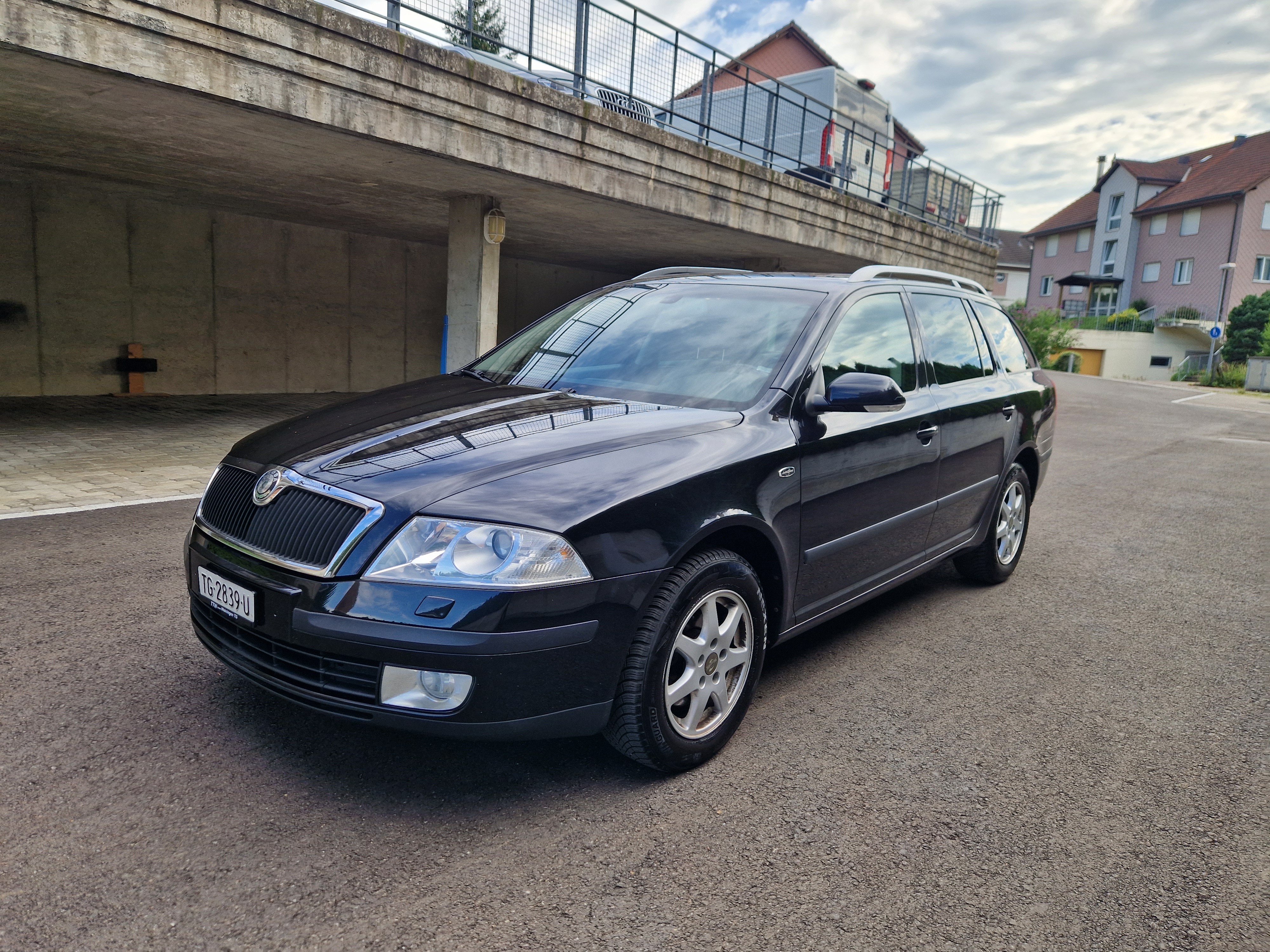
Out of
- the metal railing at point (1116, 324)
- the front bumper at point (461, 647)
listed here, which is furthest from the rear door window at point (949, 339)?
the metal railing at point (1116, 324)

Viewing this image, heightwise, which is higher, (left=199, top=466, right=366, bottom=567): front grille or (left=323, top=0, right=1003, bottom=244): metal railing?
(left=323, top=0, right=1003, bottom=244): metal railing

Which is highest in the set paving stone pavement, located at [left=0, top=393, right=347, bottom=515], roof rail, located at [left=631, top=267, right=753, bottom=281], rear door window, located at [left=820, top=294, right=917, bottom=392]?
roof rail, located at [left=631, top=267, right=753, bottom=281]

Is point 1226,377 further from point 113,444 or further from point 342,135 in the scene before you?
point 113,444

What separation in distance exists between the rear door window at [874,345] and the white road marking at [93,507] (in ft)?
14.2

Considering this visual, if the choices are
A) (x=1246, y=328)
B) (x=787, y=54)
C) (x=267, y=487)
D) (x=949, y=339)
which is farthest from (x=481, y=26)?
(x=1246, y=328)

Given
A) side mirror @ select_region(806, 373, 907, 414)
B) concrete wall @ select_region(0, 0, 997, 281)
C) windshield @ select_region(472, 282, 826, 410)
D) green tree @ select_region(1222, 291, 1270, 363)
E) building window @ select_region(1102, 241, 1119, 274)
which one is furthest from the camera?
building window @ select_region(1102, 241, 1119, 274)

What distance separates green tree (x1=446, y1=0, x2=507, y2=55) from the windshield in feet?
21.2

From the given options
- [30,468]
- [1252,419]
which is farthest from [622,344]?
[1252,419]

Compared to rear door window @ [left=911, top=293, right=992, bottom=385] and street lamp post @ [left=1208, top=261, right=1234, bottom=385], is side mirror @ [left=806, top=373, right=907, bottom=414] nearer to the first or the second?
rear door window @ [left=911, top=293, right=992, bottom=385]

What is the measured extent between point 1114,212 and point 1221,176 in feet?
23.6

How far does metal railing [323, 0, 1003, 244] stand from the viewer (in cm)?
962

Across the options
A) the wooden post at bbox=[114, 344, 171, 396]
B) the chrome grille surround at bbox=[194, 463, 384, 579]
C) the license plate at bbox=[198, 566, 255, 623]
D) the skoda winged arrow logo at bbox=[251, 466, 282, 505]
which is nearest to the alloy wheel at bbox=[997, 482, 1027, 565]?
the chrome grille surround at bbox=[194, 463, 384, 579]

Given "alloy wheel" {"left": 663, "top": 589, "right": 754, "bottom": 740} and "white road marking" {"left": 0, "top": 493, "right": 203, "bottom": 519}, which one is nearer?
"alloy wheel" {"left": 663, "top": 589, "right": 754, "bottom": 740}

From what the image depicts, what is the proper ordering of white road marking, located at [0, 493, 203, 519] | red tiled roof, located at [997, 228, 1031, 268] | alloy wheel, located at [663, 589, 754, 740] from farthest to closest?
1. red tiled roof, located at [997, 228, 1031, 268]
2. white road marking, located at [0, 493, 203, 519]
3. alloy wheel, located at [663, 589, 754, 740]
